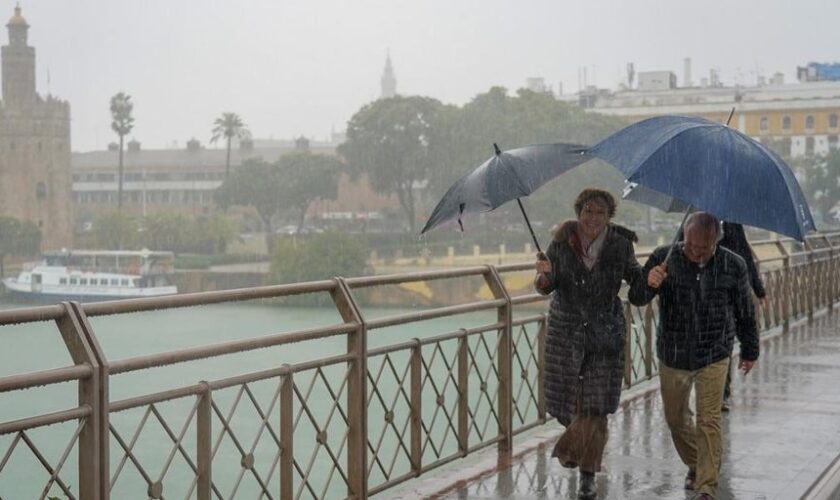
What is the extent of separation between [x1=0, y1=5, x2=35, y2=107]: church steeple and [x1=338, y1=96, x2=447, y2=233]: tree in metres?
33.0

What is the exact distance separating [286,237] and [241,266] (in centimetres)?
398

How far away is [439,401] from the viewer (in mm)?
6020

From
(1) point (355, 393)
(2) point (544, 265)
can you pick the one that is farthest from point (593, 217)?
(1) point (355, 393)

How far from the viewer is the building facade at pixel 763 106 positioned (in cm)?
9269

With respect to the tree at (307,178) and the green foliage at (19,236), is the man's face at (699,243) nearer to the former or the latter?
the tree at (307,178)

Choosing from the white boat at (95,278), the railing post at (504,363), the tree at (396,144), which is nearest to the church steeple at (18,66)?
the white boat at (95,278)

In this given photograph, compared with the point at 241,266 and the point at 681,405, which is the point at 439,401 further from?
the point at 241,266

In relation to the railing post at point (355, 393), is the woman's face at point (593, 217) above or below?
above

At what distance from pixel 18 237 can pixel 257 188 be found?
2095cm

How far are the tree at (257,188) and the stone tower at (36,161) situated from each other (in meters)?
17.4

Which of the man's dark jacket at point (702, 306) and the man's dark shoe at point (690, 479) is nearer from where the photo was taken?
the man's dark jacket at point (702, 306)

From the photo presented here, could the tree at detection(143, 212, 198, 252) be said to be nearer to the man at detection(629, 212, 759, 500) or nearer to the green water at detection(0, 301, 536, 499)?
the green water at detection(0, 301, 536, 499)

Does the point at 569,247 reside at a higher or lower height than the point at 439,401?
higher

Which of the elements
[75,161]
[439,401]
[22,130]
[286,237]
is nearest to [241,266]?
[286,237]
